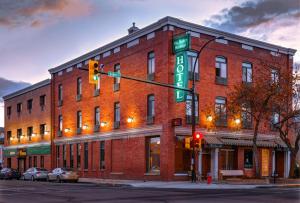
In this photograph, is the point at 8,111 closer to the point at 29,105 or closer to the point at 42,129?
the point at 29,105

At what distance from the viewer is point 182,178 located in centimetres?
3847

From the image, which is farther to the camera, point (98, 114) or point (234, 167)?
point (98, 114)

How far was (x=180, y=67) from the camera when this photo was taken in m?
37.6

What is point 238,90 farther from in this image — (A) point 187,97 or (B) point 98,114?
(B) point 98,114

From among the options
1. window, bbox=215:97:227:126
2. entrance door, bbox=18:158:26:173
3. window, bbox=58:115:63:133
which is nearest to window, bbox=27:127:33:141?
entrance door, bbox=18:158:26:173

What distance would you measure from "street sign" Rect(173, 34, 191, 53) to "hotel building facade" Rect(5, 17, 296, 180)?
4.66 feet

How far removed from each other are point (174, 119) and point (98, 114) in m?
13.0

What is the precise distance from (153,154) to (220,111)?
6588mm

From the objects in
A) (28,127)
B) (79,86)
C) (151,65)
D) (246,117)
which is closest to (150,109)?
(151,65)

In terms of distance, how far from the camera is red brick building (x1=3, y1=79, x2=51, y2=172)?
59.8 m

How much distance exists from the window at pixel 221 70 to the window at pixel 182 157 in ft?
21.3

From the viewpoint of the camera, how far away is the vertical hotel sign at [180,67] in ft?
121

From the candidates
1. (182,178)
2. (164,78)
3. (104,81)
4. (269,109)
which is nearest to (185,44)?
(164,78)

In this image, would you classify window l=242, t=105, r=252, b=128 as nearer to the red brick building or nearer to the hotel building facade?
the hotel building facade
